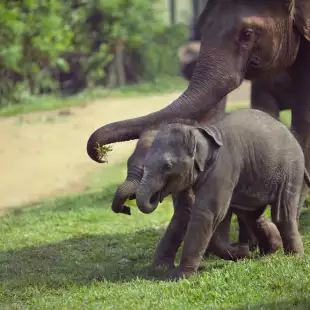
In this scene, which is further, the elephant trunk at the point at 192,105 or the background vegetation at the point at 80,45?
the background vegetation at the point at 80,45

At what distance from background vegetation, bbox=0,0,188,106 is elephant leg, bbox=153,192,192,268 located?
12644 mm

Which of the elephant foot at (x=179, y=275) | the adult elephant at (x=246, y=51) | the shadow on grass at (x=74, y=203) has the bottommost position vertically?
the shadow on grass at (x=74, y=203)

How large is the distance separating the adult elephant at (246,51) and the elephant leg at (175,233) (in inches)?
23.5

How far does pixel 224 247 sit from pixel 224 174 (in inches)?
26.6

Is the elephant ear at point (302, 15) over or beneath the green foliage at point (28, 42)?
over

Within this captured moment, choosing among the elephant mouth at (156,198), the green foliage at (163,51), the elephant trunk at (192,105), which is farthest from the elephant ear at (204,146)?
the green foliage at (163,51)

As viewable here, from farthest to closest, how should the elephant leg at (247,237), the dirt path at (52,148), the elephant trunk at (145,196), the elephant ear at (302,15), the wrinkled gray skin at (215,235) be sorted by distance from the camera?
the dirt path at (52,148)
the elephant ear at (302,15)
the elephant leg at (247,237)
the wrinkled gray skin at (215,235)
the elephant trunk at (145,196)

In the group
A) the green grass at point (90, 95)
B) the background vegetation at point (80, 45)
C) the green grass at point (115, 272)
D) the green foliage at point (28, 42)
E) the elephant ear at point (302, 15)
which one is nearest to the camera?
the green grass at point (115, 272)

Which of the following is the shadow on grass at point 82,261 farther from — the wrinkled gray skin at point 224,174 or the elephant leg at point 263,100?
the elephant leg at point 263,100

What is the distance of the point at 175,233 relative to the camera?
220 inches

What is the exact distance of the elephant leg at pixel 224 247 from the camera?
5.51 m

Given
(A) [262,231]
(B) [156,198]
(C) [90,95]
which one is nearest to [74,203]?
(A) [262,231]

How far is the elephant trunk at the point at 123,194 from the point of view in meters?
5.12

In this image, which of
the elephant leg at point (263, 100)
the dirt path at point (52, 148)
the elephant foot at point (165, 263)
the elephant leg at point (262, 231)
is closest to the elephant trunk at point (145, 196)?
the elephant foot at point (165, 263)
